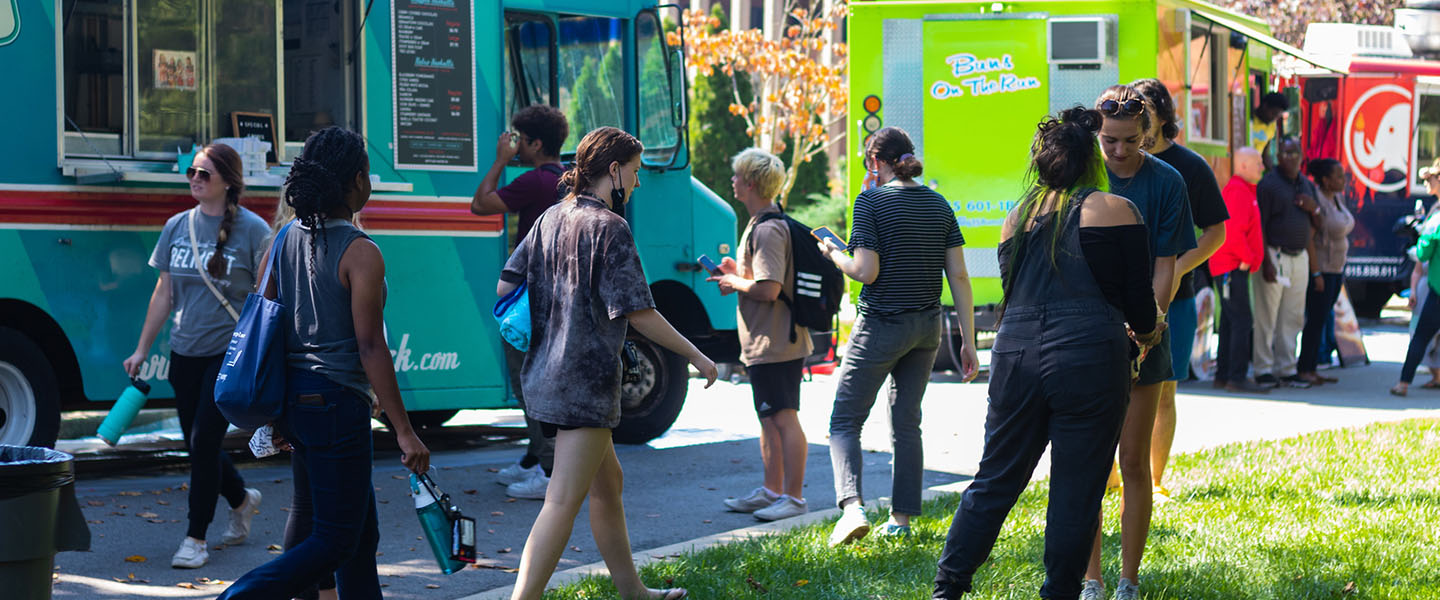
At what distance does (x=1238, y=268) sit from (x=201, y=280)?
8370 millimetres

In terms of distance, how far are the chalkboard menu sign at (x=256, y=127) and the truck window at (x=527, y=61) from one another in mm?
1511

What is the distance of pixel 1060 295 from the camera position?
4.49 m

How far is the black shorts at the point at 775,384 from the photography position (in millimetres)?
7094

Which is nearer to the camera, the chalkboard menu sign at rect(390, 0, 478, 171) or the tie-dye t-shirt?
the tie-dye t-shirt

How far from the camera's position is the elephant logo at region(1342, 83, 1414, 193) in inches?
678

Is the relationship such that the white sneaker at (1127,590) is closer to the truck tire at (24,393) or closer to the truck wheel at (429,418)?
the truck tire at (24,393)

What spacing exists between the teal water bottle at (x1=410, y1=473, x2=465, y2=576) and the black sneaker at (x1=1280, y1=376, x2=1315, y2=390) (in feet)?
32.6

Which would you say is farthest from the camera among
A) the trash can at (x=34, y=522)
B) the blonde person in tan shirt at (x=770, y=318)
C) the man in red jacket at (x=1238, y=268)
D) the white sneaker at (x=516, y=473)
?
the man in red jacket at (x=1238, y=268)

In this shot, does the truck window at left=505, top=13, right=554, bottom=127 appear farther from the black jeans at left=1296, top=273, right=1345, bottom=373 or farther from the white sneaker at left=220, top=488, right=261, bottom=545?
the black jeans at left=1296, top=273, right=1345, bottom=373

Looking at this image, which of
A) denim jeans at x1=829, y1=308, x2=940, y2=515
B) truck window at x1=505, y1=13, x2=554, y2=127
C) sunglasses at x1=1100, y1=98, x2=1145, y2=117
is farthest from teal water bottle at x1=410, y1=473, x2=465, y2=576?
truck window at x1=505, y1=13, x2=554, y2=127

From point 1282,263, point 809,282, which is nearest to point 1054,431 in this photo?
point 809,282

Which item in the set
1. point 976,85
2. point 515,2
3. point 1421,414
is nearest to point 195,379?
point 515,2

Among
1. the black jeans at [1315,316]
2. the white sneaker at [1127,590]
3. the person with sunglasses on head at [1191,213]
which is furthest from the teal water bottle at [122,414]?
the black jeans at [1315,316]

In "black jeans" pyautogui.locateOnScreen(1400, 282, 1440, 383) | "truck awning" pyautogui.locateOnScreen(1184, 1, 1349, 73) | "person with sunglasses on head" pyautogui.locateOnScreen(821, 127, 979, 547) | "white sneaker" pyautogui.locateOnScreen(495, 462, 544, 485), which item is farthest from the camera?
"truck awning" pyautogui.locateOnScreen(1184, 1, 1349, 73)
